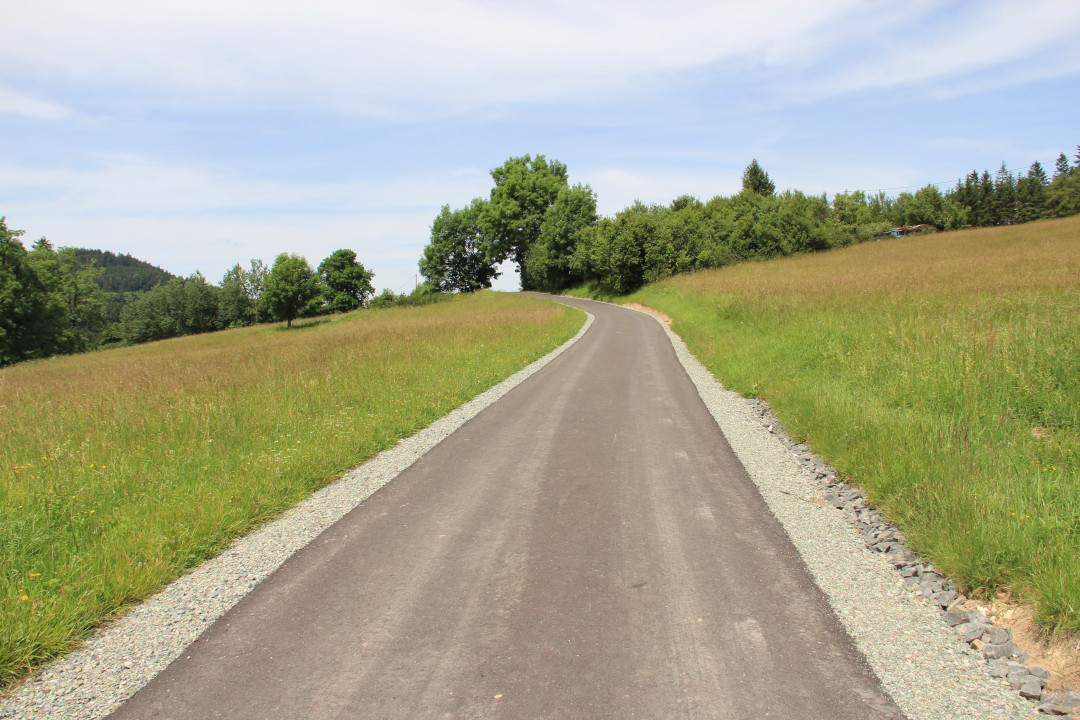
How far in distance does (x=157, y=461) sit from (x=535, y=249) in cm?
6304

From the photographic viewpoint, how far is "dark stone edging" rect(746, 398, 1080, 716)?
9.93 feet

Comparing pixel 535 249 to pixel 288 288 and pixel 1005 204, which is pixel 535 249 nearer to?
pixel 288 288

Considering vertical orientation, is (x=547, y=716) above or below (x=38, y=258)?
below

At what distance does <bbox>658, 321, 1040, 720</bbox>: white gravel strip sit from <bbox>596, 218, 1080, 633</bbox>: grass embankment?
1.60ft

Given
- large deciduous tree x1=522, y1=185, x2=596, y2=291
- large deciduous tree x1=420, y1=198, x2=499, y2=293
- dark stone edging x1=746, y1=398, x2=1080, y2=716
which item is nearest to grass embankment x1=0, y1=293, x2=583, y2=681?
dark stone edging x1=746, y1=398, x2=1080, y2=716

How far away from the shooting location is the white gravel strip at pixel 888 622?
298 cm

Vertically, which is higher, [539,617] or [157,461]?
[157,461]

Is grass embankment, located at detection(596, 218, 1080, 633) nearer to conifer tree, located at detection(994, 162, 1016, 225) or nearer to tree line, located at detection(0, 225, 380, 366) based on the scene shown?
tree line, located at detection(0, 225, 380, 366)

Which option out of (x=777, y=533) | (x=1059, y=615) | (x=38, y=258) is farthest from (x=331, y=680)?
(x=38, y=258)

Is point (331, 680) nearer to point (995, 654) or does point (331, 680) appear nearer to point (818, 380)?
point (995, 654)

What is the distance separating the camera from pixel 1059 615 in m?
3.41

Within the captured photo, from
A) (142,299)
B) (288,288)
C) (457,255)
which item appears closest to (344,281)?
(457,255)

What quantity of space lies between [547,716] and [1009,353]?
8.69 metres

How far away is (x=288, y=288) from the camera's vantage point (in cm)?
5878
